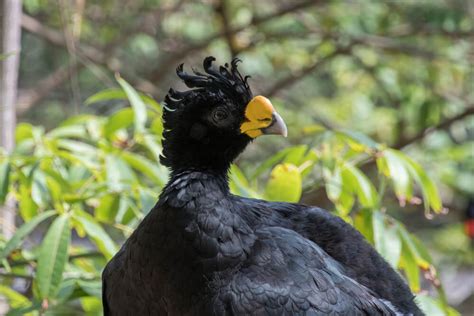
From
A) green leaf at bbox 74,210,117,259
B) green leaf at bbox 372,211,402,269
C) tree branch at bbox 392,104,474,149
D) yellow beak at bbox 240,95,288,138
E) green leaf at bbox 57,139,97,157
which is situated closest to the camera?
yellow beak at bbox 240,95,288,138

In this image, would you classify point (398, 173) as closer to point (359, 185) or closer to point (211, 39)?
point (359, 185)

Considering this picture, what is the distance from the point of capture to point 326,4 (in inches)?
266

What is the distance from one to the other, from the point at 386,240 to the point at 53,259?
53.7 inches

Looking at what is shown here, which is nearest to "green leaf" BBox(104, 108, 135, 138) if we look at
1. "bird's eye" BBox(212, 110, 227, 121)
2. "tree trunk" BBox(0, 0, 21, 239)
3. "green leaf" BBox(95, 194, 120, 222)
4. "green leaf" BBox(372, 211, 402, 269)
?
"green leaf" BBox(95, 194, 120, 222)

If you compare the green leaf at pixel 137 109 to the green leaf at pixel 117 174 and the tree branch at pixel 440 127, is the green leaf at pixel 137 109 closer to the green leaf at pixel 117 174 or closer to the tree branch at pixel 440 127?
the green leaf at pixel 117 174

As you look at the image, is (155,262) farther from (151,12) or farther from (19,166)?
(151,12)

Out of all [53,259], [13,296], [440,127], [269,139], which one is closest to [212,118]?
[53,259]

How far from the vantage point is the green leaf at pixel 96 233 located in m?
3.29

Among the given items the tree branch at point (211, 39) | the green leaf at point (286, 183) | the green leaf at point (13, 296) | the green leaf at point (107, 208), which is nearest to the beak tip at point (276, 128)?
the green leaf at point (286, 183)

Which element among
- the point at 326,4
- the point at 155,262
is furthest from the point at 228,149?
the point at 326,4

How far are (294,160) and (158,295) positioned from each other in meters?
1.26

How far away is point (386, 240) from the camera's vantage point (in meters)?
3.46

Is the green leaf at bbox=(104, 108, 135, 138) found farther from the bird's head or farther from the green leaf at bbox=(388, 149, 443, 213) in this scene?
the green leaf at bbox=(388, 149, 443, 213)

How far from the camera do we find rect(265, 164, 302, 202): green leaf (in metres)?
3.54
